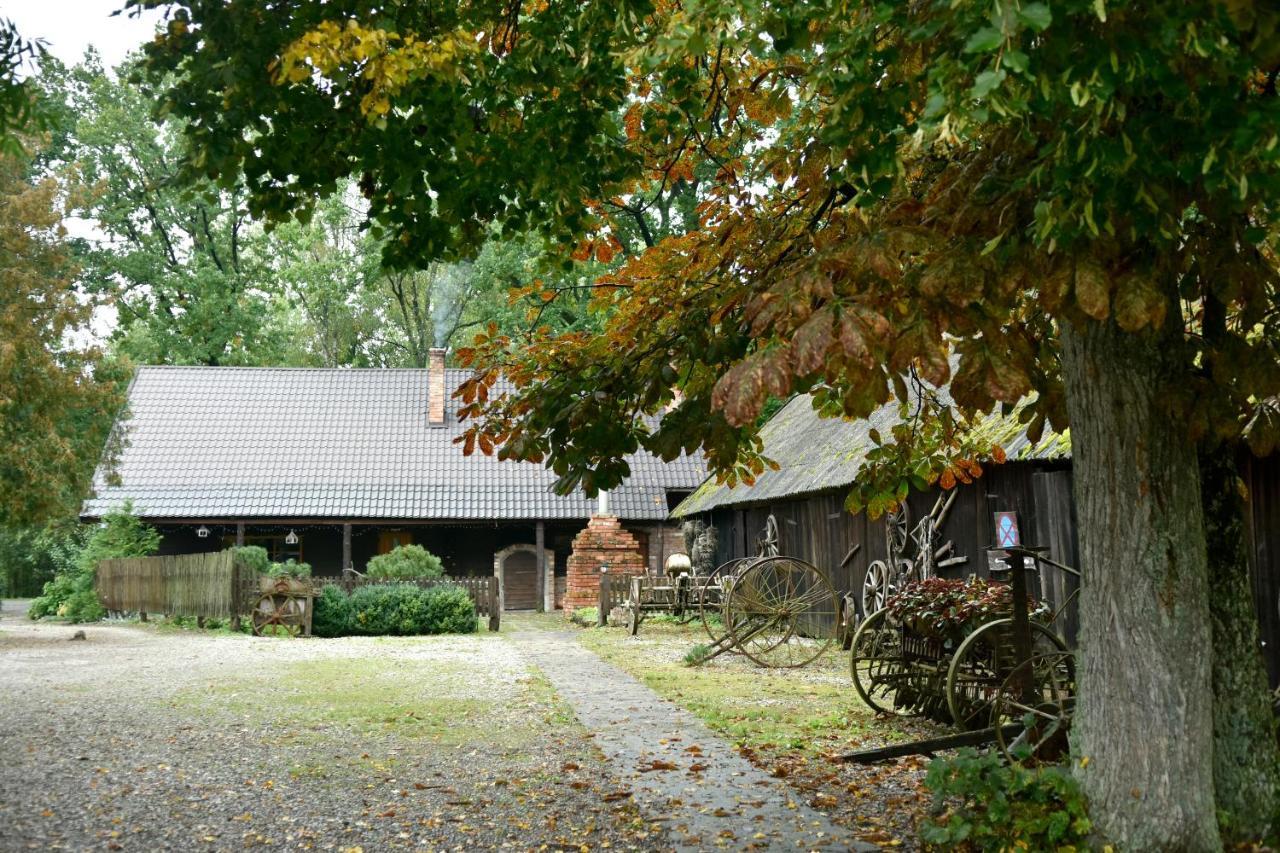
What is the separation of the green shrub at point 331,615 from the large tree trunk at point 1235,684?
16.9 metres

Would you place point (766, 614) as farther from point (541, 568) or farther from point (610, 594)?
point (541, 568)

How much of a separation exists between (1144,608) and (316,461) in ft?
85.9

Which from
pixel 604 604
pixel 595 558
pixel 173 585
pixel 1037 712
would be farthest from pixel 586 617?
pixel 1037 712

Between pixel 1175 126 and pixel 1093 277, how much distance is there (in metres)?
0.54

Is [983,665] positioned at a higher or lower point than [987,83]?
lower

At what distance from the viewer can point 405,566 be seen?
73.4 feet

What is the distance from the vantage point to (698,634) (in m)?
18.9

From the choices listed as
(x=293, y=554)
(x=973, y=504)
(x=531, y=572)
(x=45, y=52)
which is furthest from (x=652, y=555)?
(x=45, y=52)

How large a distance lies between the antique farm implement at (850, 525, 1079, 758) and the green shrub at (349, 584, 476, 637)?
11770 millimetres

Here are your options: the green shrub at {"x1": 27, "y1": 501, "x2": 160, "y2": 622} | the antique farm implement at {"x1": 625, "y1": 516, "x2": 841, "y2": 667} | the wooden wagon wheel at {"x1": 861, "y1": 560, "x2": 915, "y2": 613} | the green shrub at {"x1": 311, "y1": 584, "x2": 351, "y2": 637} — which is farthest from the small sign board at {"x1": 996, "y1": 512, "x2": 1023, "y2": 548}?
the green shrub at {"x1": 27, "y1": 501, "x2": 160, "y2": 622}

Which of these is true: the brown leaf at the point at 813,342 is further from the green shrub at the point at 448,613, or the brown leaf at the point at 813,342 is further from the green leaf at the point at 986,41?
the green shrub at the point at 448,613

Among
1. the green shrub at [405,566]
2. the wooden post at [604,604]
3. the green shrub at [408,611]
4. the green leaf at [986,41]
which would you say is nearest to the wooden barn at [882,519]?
the wooden post at [604,604]

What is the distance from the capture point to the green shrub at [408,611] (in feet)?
66.4

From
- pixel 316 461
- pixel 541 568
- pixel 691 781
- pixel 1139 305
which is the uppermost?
pixel 316 461
